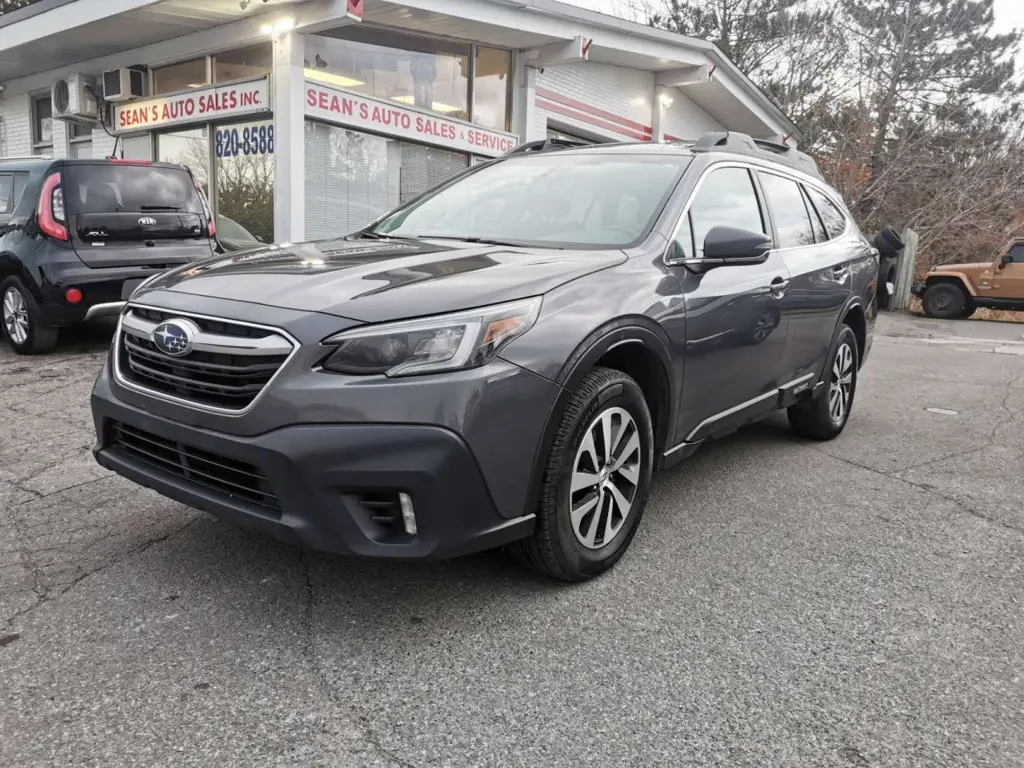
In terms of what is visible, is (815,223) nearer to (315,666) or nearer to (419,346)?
(419,346)

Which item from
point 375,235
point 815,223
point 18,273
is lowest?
point 18,273

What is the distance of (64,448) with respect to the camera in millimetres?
4383

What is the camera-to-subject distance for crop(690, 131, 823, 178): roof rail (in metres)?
4.04

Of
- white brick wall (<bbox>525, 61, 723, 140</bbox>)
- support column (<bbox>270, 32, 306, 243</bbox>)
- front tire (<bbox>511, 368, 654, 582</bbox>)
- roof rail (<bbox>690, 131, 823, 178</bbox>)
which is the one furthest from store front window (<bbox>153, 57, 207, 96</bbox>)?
front tire (<bbox>511, 368, 654, 582</bbox>)

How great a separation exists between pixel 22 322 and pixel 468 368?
19.8 feet

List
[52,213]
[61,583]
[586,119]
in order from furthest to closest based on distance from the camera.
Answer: [586,119] < [52,213] < [61,583]

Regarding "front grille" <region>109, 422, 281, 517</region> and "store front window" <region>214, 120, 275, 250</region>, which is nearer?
"front grille" <region>109, 422, 281, 517</region>

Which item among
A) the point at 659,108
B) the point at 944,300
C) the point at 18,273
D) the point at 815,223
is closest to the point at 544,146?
the point at 815,223

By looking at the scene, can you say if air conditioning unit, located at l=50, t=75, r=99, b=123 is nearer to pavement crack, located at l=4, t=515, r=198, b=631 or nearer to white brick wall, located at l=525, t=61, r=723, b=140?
white brick wall, located at l=525, t=61, r=723, b=140

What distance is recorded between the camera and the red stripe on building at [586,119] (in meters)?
13.6

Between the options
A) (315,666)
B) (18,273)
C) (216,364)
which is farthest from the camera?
(18,273)

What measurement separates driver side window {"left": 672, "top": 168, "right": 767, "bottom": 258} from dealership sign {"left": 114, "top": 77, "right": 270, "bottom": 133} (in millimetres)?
7866

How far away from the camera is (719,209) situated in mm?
3750

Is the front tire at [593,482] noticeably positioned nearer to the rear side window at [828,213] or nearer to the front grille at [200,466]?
the front grille at [200,466]
